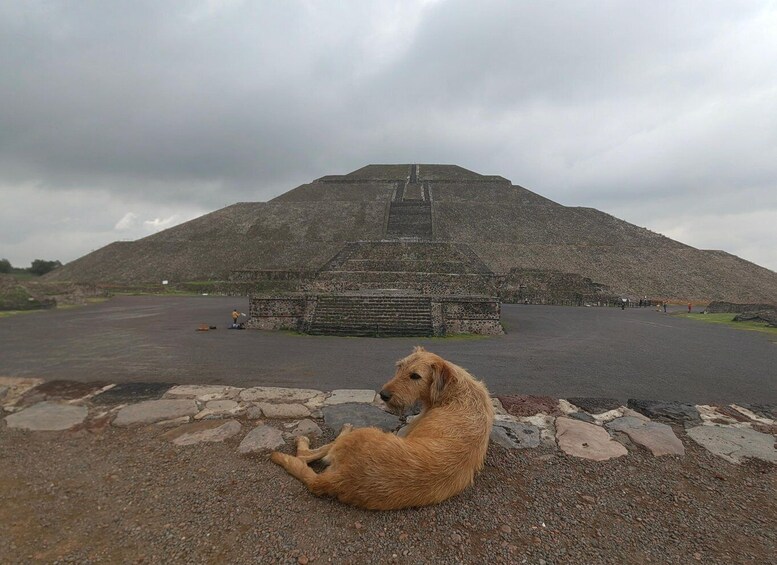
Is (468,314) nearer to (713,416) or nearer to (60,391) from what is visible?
(713,416)

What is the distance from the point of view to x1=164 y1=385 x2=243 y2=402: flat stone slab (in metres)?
4.80

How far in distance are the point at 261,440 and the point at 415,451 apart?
1.76 metres

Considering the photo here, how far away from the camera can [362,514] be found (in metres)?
2.53

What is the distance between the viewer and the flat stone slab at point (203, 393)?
15.8ft

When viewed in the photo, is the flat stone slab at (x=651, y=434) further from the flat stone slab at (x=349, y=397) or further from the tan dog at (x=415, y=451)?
the flat stone slab at (x=349, y=397)

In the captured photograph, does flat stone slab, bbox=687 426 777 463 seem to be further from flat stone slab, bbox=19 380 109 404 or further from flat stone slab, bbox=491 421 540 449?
flat stone slab, bbox=19 380 109 404

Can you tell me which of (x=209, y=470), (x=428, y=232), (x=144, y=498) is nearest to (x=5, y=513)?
(x=144, y=498)

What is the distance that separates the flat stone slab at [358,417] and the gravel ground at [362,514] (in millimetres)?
996

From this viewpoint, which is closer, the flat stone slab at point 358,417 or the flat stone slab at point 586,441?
the flat stone slab at point 586,441

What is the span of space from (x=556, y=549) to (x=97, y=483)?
3403mm

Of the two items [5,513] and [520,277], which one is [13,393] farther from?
[520,277]

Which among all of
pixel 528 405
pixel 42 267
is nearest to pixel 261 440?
pixel 528 405

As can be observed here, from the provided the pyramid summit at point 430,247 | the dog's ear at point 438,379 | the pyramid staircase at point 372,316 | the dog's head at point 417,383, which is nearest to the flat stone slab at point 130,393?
the dog's head at point 417,383

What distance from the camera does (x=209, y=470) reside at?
10.1 feet
